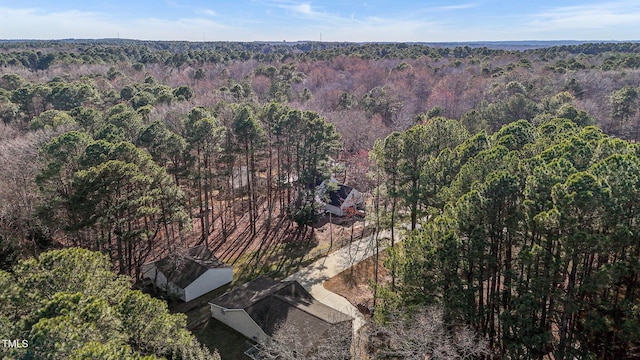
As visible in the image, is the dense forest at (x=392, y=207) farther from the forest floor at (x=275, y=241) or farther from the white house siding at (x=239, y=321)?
the white house siding at (x=239, y=321)

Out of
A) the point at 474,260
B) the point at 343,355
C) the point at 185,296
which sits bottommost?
the point at 185,296

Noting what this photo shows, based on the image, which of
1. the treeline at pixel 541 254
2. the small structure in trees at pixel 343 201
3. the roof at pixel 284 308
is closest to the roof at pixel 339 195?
the small structure in trees at pixel 343 201

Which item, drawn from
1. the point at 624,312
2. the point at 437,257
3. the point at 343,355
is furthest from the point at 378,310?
the point at 624,312

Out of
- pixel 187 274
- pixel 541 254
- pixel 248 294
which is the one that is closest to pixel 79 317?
pixel 248 294

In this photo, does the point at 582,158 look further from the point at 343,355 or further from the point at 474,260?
the point at 343,355

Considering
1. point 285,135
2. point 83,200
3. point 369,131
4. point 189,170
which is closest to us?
point 83,200

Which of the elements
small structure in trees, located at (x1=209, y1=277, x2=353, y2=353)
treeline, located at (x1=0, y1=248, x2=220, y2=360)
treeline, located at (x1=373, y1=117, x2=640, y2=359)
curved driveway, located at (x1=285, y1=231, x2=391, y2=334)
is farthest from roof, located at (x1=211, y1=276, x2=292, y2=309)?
treeline, located at (x1=0, y1=248, x2=220, y2=360)

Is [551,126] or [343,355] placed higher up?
[551,126]
